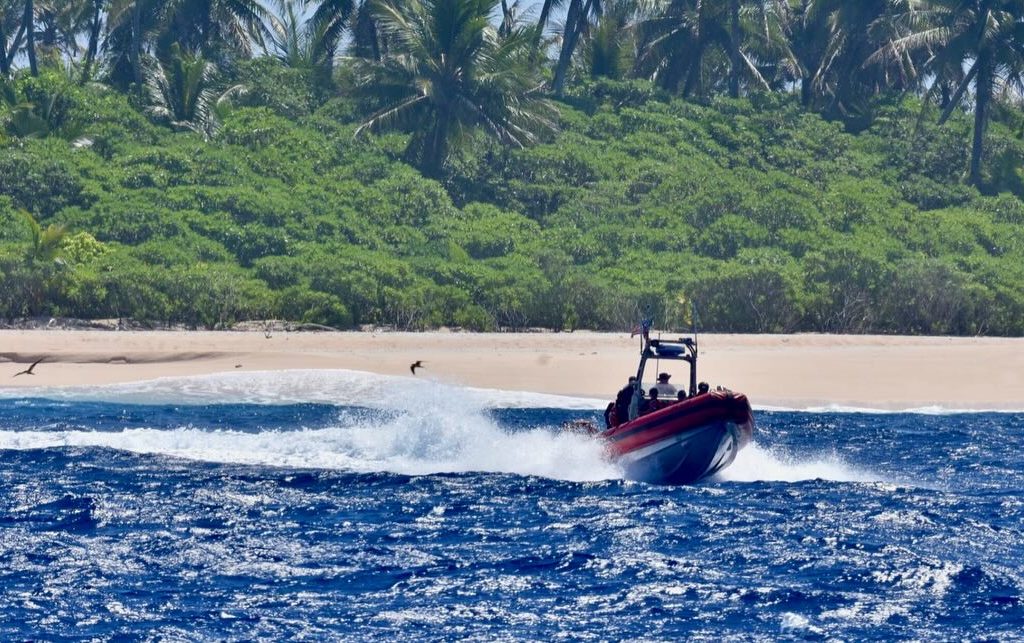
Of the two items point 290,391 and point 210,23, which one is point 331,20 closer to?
point 210,23

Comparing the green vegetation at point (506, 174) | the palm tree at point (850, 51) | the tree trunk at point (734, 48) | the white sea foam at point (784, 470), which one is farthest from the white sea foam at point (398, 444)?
the palm tree at point (850, 51)

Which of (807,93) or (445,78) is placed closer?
(445,78)

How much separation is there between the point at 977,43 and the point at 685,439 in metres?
34.7

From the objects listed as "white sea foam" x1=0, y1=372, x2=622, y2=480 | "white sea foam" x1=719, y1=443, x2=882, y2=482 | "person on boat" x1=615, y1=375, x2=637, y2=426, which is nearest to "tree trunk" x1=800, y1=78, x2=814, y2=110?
"white sea foam" x1=0, y1=372, x2=622, y2=480

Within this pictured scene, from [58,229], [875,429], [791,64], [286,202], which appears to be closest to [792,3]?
[791,64]

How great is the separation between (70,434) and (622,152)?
30987 mm

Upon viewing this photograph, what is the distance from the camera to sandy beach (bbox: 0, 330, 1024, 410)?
1117 inches

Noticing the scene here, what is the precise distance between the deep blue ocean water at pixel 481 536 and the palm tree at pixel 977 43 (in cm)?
2787

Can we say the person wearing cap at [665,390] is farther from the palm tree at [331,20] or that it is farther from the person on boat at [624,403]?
the palm tree at [331,20]

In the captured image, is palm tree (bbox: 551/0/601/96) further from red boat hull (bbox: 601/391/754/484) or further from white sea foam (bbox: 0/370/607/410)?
red boat hull (bbox: 601/391/754/484)

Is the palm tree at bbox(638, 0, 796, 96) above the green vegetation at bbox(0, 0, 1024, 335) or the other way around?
above

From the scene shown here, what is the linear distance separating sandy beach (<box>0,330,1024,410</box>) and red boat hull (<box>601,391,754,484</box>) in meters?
A: 9.64

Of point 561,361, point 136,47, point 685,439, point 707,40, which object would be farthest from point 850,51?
point 685,439

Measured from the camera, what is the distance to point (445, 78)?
46469mm
